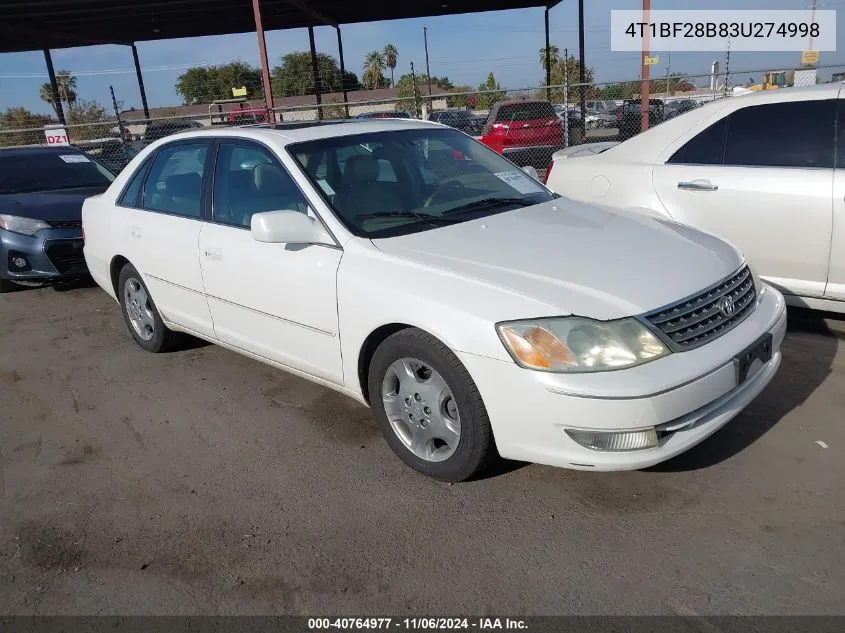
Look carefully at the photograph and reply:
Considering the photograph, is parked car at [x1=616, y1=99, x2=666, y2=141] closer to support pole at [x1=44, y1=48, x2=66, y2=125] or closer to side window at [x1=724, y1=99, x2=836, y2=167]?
side window at [x1=724, y1=99, x2=836, y2=167]

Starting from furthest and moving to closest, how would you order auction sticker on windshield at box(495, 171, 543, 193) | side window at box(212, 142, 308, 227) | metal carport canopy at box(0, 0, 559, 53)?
→ metal carport canopy at box(0, 0, 559, 53) < auction sticker on windshield at box(495, 171, 543, 193) < side window at box(212, 142, 308, 227)

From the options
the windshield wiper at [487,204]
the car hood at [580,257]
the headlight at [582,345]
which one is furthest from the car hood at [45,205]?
the headlight at [582,345]

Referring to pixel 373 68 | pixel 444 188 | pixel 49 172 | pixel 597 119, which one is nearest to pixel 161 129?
pixel 49 172

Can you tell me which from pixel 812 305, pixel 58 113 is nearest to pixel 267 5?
pixel 58 113

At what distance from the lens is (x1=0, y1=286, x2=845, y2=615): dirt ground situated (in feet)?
8.04

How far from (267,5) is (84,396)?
17.5m

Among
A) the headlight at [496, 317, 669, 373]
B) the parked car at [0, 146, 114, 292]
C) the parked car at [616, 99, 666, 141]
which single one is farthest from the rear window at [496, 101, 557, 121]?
the headlight at [496, 317, 669, 373]

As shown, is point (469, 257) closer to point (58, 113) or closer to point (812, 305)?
point (812, 305)

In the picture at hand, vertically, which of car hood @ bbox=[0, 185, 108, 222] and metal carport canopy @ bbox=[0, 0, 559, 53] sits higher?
metal carport canopy @ bbox=[0, 0, 559, 53]

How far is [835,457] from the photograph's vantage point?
313cm

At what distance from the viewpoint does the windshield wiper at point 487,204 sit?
3729mm

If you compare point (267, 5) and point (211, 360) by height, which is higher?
point (267, 5)

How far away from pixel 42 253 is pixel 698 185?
20.1ft

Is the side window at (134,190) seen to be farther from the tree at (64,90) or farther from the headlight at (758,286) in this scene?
the tree at (64,90)
